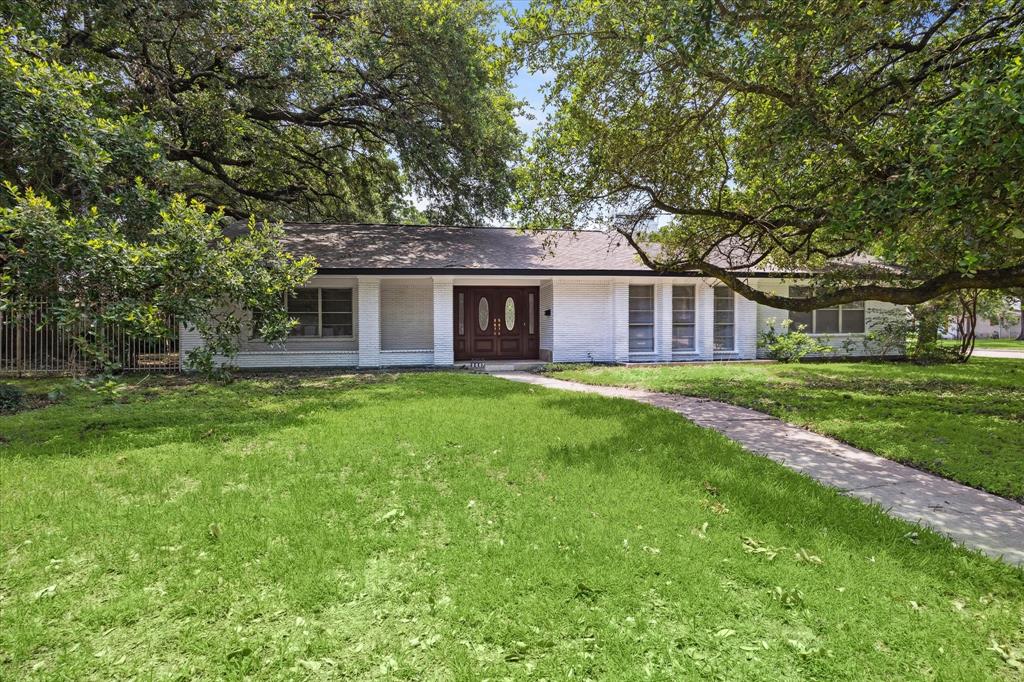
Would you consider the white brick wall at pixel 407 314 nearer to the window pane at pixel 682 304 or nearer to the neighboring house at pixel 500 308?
the neighboring house at pixel 500 308

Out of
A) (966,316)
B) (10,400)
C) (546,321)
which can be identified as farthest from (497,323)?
(966,316)

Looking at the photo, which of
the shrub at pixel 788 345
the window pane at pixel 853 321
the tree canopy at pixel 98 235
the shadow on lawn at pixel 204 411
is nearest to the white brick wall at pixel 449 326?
the shrub at pixel 788 345

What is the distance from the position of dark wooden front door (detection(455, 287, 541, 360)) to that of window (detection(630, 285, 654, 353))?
311 cm

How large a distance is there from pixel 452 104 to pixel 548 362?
7738 mm

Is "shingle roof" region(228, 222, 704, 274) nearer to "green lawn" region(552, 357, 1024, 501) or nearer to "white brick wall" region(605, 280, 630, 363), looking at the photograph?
"white brick wall" region(605, 280, 630, 363)

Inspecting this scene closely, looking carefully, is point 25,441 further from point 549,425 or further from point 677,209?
point 677,209

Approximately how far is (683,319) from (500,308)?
19.9ft

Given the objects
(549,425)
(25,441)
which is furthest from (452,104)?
(25,441)

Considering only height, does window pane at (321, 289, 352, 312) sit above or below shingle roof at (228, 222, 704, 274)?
below

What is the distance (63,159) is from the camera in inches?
245

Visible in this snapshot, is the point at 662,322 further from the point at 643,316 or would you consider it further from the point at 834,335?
the point at 834,335

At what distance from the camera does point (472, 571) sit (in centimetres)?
291

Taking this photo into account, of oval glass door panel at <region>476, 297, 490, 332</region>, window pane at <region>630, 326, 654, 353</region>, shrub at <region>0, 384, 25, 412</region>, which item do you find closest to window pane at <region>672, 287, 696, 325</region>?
window pane at <region>630, 326, 654, 353</region>

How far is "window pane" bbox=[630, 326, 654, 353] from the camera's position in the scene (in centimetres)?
1543
